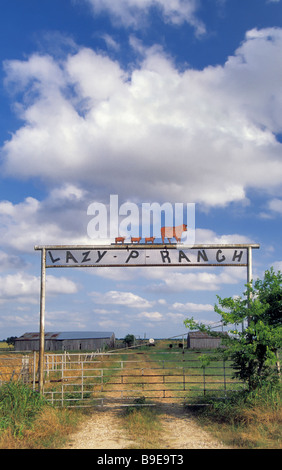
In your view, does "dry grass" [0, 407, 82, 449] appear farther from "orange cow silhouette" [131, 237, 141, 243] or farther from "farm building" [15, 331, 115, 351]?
"farm building" [15, 331, 115, 351]

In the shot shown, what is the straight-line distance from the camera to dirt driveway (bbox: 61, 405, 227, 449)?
8.43 m

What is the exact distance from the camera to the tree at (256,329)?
9938 mm

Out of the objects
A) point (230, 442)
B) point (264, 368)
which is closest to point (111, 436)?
point (230, 442)

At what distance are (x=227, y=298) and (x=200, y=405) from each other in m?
3.29

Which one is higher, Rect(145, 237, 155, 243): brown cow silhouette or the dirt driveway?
Rect(145, 237, 155, 243): brown cow silhouette

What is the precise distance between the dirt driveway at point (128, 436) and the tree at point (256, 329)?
78.3 inches

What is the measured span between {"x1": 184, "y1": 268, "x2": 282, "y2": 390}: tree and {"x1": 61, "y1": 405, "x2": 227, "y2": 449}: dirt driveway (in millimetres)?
1990

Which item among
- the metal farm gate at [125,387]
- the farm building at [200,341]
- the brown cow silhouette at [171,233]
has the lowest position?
the farm building at [200,341]

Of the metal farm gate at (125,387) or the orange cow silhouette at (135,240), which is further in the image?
the orange cow silhouette at (135,240)

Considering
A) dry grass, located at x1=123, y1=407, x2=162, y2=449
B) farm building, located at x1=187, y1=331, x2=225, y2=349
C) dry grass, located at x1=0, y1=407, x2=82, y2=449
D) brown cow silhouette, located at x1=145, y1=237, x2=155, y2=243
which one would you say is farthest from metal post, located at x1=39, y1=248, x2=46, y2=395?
farm building, located at x1=187, y1=331, x2=225, y2=349

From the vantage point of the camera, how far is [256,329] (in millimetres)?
9953

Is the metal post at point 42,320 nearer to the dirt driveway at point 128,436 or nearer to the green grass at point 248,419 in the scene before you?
the dirt driveway at point 128,436

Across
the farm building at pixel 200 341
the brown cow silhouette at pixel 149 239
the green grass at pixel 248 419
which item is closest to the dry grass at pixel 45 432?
the green grass at pixel 248 419

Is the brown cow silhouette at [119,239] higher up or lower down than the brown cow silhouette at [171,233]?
lower down
